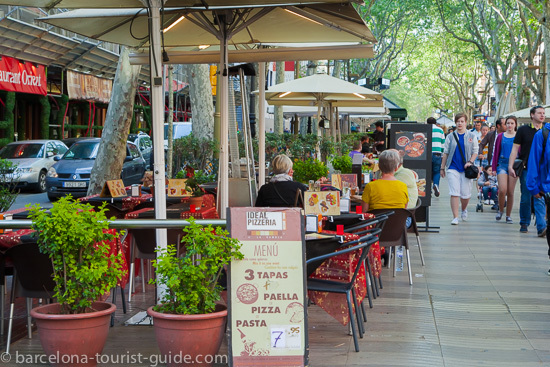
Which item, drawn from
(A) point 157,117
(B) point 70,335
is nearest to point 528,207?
(A) point 157,117

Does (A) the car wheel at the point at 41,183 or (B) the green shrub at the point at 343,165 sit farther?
(A) the car wheel at the point at 41,183

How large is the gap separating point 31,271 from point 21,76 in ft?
77.8

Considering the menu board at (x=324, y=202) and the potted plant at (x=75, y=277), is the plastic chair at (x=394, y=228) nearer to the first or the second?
the menu board at (x=324, y=202)

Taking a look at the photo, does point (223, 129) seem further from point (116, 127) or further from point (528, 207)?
point (116, 127)

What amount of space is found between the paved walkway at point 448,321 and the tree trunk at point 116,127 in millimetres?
6991

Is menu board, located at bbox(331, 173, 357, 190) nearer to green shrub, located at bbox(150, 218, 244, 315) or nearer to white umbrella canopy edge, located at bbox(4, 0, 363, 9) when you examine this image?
white umbrella canopy edge, located at bbox(4, 0, 363, 9)

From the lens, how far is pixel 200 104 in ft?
60.1

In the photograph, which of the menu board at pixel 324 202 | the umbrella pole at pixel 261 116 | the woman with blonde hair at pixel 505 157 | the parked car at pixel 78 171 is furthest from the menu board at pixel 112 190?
the parked car at pixel 78 171

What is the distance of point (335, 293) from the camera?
650cm

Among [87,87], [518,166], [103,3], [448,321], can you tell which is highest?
[87,87]

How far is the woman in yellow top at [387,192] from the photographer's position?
9.01 meters

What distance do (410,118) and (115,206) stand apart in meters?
145

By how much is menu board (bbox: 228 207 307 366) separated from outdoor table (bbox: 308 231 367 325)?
106 centimetres

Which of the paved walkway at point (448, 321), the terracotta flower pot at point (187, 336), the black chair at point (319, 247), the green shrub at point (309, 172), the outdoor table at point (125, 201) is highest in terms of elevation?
the green shrub at point (309, 172)
